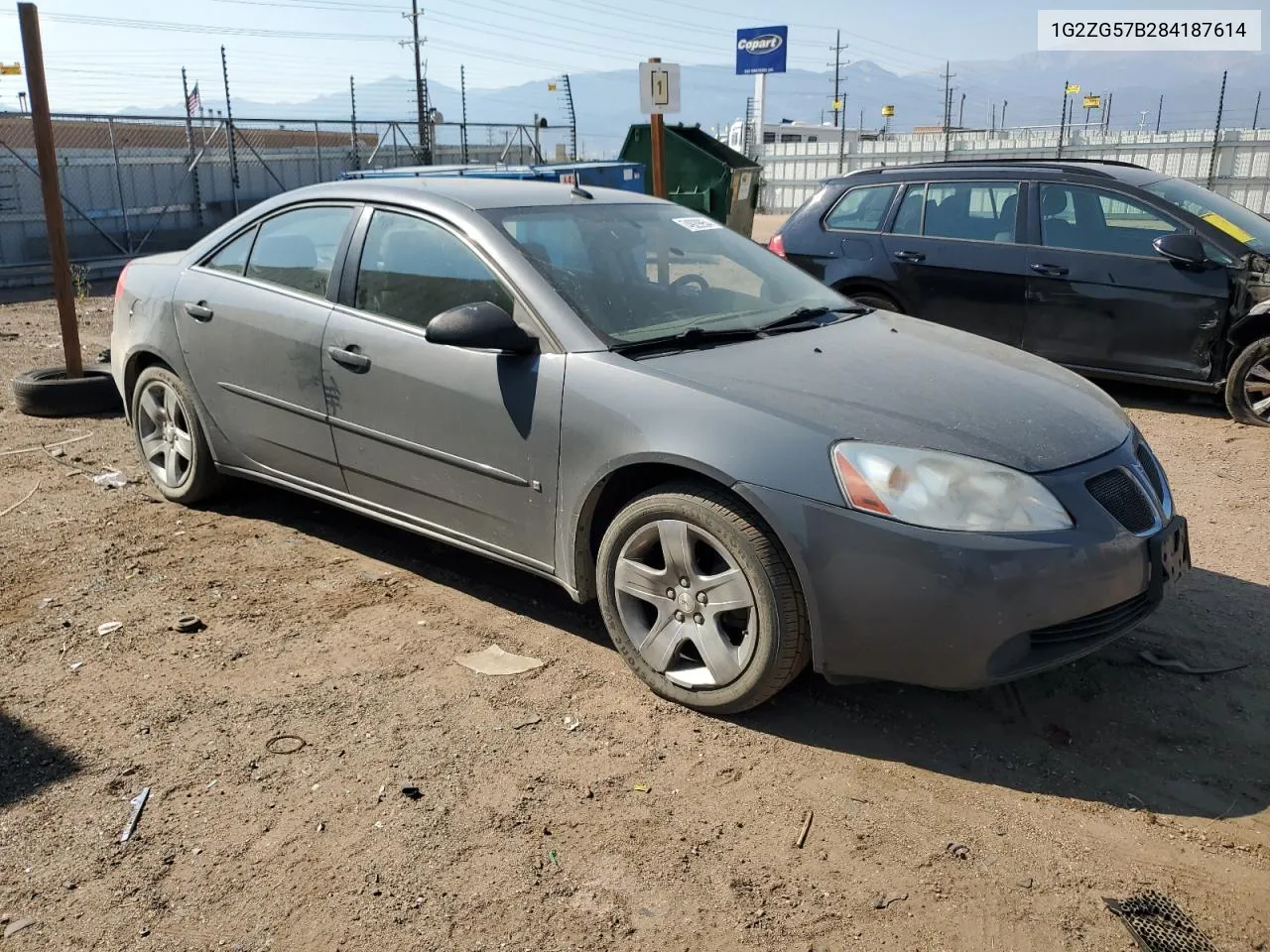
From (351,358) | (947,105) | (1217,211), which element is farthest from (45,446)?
(947,105)

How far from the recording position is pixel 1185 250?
699 cm

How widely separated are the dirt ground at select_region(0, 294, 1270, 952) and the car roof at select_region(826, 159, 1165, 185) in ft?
12.9

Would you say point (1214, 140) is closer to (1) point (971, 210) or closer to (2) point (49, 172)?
(1) point (971, 210)

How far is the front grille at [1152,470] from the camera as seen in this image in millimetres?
3496

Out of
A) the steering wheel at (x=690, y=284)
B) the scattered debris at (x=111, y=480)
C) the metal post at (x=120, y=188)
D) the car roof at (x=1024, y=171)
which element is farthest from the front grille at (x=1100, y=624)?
the metal post at (x=120, y=188)

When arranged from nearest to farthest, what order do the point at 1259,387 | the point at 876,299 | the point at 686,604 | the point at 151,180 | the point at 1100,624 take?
the point at 1100,624, the point at 686,604, the point at 1259,387, the point at 876,299, the point at 151,180

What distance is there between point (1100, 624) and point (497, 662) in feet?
6.44

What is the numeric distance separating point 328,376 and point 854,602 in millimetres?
2321

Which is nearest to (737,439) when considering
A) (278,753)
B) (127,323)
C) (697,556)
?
(697,556)

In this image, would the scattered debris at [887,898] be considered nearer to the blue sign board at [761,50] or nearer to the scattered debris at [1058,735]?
the scattered debris at [1058,735]

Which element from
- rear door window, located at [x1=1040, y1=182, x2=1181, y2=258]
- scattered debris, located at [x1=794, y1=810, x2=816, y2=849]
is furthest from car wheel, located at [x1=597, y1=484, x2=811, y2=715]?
rear door window, located at [x1=1040, y1=182, x2=1181, y2=258]

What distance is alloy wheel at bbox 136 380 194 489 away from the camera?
5227 mm

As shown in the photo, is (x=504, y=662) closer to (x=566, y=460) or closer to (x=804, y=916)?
(x=566, y=460)

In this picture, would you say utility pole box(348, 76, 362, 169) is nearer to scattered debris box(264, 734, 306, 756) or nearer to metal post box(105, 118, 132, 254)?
metal post box(105, 118, 132, 254)
